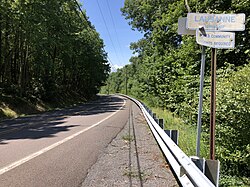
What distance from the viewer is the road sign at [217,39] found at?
4.32m

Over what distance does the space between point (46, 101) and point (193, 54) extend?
20967mm

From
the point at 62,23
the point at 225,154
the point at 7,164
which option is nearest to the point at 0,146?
the point at 7,164

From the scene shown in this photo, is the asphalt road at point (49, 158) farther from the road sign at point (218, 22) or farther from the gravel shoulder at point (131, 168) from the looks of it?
the road sign at point (218, 22)

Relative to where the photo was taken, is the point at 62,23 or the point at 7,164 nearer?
the point at 7,164

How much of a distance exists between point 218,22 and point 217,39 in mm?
306

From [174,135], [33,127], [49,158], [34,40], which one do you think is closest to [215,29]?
[174,135]

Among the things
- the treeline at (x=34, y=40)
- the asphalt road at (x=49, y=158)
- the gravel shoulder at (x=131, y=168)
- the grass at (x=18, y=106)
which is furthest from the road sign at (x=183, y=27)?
the treeline at (x=34, y=40)

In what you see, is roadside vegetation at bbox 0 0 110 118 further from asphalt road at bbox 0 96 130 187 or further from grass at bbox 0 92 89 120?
asphalt road at bbox 0 96 130 187

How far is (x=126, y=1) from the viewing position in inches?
1345

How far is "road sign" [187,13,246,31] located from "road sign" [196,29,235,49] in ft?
0.33

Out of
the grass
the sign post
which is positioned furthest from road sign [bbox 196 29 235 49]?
the grass

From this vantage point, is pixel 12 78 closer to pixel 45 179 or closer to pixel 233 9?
pixel 233 9

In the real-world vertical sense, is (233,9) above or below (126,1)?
below

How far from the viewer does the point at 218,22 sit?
14.6 feet
